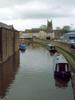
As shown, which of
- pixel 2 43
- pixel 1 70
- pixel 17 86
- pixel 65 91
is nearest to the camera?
pixel 65 91

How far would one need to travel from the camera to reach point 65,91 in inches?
1014

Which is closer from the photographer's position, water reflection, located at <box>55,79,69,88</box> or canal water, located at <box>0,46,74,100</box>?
canal water, located at <box>0,46,74,100</box>

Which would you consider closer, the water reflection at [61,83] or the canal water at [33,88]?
the canal water at [33,88]

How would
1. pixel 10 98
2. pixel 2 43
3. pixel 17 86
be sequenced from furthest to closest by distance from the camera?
pixel 2 43 < pixel 17 86 < pixel 10 98

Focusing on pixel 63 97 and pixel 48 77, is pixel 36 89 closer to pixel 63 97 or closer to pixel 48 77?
pixel 63 97

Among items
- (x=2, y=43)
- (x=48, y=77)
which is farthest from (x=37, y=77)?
(x=2, y=43)

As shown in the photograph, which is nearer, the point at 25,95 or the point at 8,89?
the point at 25,95

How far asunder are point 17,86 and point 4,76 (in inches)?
255

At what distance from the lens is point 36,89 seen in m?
26.1

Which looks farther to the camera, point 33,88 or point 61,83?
point 61,83

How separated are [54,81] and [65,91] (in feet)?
14.1

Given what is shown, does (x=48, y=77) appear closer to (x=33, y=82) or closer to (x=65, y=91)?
(x=33, y=82)

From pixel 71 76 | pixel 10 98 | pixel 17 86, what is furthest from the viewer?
pixel 71 76

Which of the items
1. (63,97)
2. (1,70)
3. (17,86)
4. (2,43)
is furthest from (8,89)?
(2,43)
